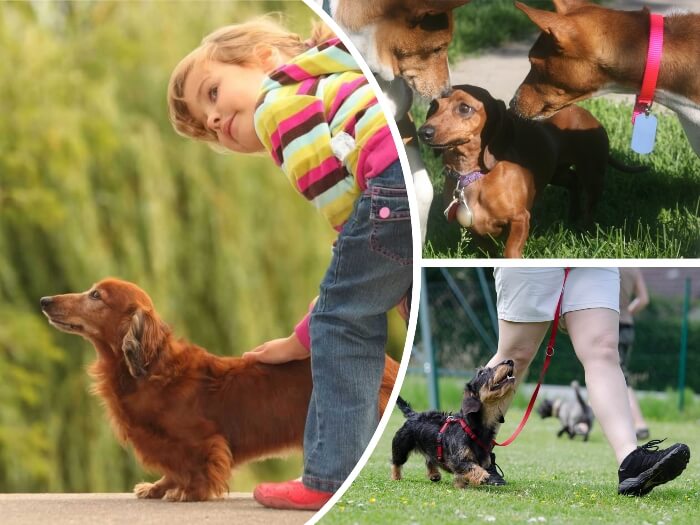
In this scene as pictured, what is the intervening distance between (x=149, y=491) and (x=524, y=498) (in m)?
0.90

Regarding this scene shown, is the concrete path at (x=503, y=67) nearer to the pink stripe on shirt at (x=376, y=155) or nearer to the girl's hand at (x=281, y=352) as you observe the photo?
the pink stripe on shirt at (x=376, y=155)

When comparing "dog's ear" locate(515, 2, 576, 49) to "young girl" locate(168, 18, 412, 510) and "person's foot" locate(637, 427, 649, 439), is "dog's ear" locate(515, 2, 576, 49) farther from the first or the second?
"person's foot" locate(637, 427, 649, 439)

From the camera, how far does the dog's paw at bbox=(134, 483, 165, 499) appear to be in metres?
2.29

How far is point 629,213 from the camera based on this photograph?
2586 mm

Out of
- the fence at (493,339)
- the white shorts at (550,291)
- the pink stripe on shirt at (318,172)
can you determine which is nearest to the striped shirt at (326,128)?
the pink stripe on shirt at (318,172)

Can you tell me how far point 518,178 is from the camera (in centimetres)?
257

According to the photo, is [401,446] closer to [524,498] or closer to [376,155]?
[524,498]

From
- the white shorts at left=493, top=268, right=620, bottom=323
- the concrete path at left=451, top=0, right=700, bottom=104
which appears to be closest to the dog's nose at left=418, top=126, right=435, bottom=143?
the concrete path at left=451, top=0, right=700, bottom=104

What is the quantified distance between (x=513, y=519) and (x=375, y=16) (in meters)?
1.28

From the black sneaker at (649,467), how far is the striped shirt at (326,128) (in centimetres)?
89

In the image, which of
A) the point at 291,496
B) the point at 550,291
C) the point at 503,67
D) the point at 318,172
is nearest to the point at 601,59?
the point at 503,67

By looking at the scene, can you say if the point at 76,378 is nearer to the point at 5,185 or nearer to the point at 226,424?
the point at 5,185

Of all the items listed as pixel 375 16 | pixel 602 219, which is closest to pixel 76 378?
pixel 375 16

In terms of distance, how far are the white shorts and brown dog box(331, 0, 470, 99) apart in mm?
540
